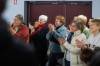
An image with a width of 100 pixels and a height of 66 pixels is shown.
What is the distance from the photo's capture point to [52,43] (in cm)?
630

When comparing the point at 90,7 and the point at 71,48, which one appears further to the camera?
the point at 90,7

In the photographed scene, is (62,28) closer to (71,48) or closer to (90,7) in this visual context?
(71,48)

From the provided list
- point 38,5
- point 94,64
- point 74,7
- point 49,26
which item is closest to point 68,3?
point 74,7

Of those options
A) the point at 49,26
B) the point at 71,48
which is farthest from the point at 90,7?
the point at 71,48

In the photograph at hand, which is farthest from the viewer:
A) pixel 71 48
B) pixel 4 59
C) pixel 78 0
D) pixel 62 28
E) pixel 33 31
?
pixel 78 0

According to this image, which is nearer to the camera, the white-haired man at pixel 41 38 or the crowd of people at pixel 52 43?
the crowd of people at pixel 52 43

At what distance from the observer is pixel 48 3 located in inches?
420

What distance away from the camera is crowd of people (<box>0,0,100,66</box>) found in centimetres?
134

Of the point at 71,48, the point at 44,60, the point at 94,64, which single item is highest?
the point at 94,64

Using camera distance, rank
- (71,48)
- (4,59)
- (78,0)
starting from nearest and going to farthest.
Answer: (4,59)
(71,48)
(78,0)

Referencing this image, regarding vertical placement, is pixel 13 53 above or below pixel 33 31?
Result: above

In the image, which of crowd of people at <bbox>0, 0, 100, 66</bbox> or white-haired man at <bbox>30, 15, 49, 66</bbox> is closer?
crowd of people at <bbox>0, 0, 100, 66</bbox>

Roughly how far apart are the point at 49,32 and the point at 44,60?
2.04 ft

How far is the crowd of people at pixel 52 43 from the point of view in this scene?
4.38ft
